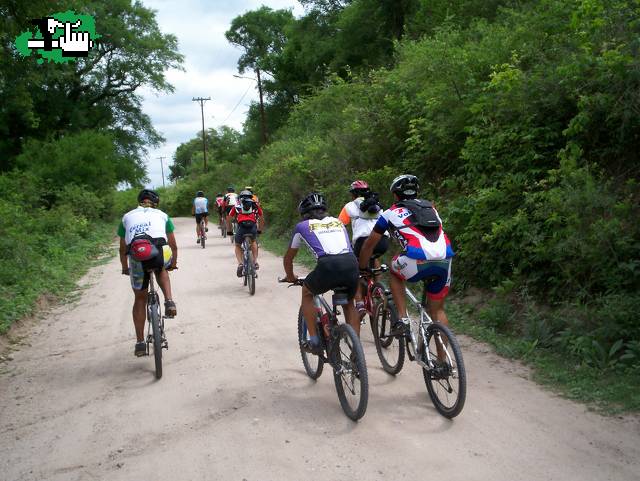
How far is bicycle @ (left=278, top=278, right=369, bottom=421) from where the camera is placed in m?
4.71

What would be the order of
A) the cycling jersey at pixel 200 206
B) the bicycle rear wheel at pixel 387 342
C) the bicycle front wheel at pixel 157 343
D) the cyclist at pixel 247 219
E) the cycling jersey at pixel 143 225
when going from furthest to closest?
the cycling jersey at pixel 200 206 → the cyclist at pixel 247 219 → the cycling jersey at pixel 143 225 → the bicycle front wheel at pixel 157 343 → the bicycle rear wheel at pixel 387 342

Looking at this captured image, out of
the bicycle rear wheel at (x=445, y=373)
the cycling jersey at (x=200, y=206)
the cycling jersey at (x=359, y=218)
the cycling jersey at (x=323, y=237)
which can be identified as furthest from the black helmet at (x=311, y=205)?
the cycling jersey at (x=200, y=206)

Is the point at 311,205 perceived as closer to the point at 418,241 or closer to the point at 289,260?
the point at 289,260

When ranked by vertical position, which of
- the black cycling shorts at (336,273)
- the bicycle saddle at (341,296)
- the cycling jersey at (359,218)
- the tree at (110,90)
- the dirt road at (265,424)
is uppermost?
the tree at (110,90)

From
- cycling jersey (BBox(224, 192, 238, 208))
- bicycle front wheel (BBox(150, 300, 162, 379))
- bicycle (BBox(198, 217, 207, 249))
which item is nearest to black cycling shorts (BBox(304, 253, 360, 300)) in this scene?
bicycle front wheel (BBox(150, 300, 162, 379))

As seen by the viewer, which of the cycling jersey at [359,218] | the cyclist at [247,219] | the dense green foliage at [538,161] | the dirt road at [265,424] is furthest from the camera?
the cyclist at [247,219]

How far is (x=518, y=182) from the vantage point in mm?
8477

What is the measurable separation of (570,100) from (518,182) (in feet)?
5.15

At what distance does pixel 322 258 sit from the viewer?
522cm

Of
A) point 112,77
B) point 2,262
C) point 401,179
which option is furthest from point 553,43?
point 112,77

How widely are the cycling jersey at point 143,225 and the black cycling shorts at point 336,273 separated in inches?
88.8

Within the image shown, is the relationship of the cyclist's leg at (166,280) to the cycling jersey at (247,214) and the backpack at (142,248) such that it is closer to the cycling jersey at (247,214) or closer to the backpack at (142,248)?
the backpack at (142,248)

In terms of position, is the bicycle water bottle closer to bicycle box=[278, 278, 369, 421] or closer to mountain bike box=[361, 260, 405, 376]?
bicycle box=[278, 278, 369, 421]

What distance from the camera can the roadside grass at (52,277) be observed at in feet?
31.3
